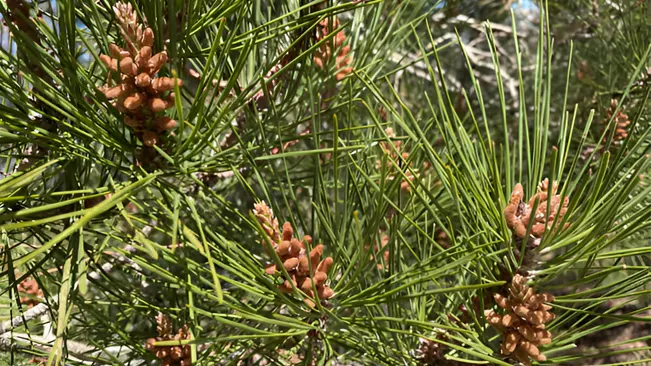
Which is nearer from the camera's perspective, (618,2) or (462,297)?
(462,297)

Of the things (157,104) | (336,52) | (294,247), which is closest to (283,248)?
(294,247)

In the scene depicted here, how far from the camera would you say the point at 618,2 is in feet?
3.86

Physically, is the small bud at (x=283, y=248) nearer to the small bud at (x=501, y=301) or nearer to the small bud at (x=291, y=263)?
the small bud at (x=291, y=263)

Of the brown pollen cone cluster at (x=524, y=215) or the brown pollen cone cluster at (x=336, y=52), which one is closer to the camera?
the brown pollen cone cluster at (x=524, y=215)

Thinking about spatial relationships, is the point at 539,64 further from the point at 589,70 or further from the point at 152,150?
the point at 589,70

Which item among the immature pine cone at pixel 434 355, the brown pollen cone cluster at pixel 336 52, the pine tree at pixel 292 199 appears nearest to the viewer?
the pine tree at pixel 292 199

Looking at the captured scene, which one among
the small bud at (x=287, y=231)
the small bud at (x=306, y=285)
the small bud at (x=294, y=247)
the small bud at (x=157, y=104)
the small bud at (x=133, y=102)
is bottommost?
the small bud at (x=306, y=285)

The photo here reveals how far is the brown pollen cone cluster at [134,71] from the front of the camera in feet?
1.41

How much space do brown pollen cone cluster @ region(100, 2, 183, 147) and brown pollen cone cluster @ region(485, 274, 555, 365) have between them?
32 centimetres

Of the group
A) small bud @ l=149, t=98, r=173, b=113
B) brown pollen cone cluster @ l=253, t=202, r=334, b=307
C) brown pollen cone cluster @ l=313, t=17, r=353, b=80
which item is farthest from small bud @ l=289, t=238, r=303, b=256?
brown pollen cone cluster @ l=313, t=17, r=353, b=80

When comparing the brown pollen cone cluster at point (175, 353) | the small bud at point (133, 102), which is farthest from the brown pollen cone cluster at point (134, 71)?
the brown pollen cone cluster at point (175, 353)

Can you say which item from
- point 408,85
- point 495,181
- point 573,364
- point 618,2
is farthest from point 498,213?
point 408,85

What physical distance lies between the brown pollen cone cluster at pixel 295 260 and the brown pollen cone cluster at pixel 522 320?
0.49 feet

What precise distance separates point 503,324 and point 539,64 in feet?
0.74
